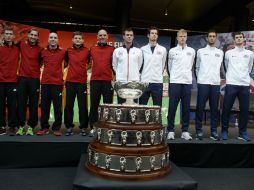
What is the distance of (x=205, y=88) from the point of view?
4449 millimetres

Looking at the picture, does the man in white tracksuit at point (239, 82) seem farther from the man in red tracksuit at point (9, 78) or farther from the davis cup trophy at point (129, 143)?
the man in red tracksuit at point (9, 78)

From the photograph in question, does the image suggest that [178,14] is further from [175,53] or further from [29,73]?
[29,73]

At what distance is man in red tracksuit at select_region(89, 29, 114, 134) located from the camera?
14.6ft

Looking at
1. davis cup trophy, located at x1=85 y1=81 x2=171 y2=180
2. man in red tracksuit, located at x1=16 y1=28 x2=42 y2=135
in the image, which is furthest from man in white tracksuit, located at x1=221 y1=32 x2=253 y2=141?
man in red tracksuit, located at x1=16 y1=28 x2=42 y2=135

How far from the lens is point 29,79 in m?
4.36

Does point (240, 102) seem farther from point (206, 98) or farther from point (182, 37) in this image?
point (182, 37)

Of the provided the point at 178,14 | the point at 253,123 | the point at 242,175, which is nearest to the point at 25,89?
the point at 242,175

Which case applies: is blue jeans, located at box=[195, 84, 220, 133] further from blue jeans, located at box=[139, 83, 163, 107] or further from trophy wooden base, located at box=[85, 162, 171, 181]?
trophy wooden base, located at box=[85, 162, 171, 181]

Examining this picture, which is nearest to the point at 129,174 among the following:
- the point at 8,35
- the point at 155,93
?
the point at 155,93

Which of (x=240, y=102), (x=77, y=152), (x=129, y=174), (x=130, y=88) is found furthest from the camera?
(x=240, y=102)

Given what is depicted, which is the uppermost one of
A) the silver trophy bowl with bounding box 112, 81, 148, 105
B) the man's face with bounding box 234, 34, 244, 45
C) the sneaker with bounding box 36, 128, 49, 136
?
the man's face with bounding box 234, 34, 244, 45

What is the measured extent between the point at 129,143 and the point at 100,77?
5.45 ft

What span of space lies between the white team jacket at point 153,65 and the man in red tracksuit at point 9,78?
1.96m

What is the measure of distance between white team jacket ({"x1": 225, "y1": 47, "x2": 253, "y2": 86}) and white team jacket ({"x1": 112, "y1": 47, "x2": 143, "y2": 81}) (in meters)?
1.44
